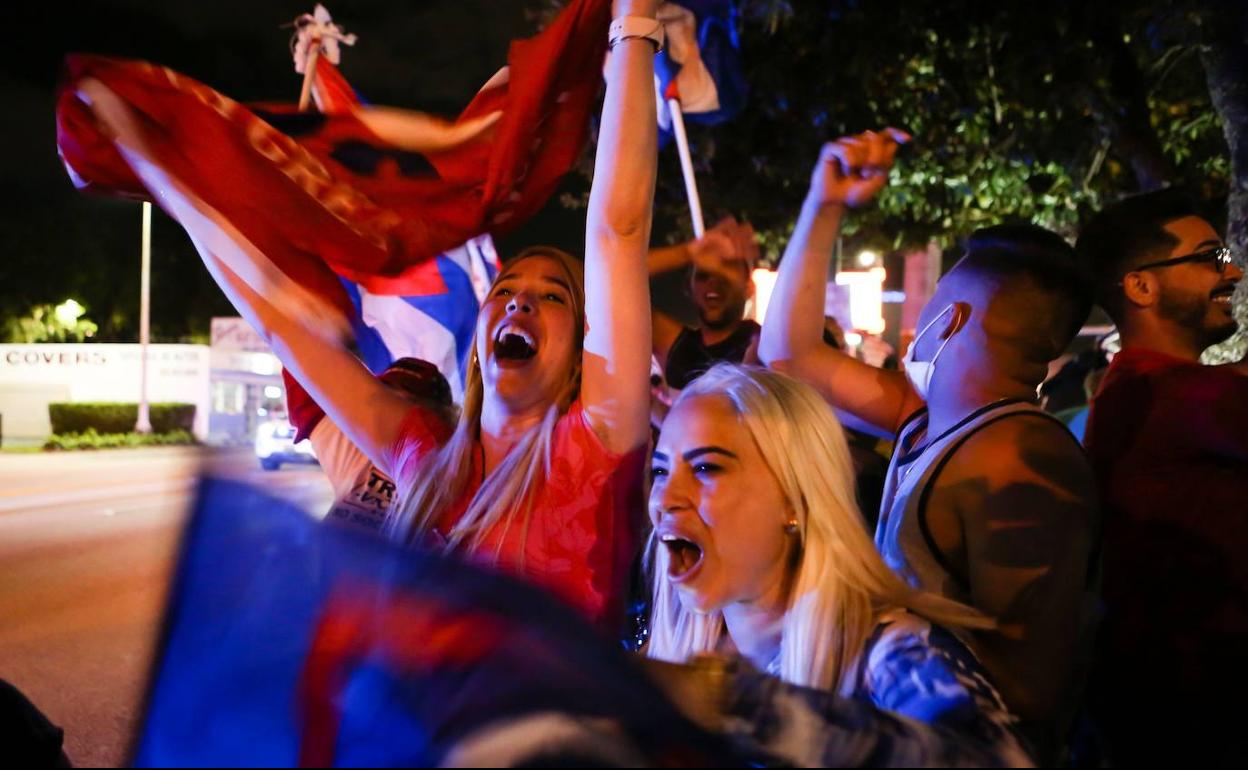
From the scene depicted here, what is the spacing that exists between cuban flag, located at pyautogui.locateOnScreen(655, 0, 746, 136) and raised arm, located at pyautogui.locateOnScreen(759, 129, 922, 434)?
385 centimetres

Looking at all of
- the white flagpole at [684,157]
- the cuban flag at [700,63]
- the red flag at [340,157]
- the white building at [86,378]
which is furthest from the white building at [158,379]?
the cuban flag at [700,63]

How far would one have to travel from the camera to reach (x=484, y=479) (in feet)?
8.07

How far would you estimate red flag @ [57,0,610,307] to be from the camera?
2.94m

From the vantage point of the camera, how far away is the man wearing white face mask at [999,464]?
1.81 meters

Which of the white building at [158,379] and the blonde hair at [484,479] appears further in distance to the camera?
the white building at [158,379]

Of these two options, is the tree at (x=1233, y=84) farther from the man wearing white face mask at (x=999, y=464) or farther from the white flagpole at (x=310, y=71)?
the white flagpole at (x=310, y=71)

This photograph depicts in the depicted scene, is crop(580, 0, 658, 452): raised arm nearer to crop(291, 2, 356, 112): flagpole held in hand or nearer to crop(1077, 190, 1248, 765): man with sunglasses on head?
crop(1077, 190, 1248, 765): man with sunglasses on head

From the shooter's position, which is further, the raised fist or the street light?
the street light

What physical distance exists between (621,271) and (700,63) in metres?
4.99

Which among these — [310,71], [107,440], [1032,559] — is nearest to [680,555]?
[1032,559]

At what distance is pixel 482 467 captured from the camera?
2.51 meters

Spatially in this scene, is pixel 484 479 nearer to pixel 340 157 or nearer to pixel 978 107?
pixel 340 157

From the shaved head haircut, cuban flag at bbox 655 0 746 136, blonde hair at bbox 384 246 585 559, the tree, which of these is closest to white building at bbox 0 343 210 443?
blonde hair at bbox 384 246 585 559

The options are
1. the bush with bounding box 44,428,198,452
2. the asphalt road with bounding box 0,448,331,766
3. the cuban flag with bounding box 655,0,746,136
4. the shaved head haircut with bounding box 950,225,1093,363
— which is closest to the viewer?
the shaved head haircut with bounding box 950,225,1093,363
